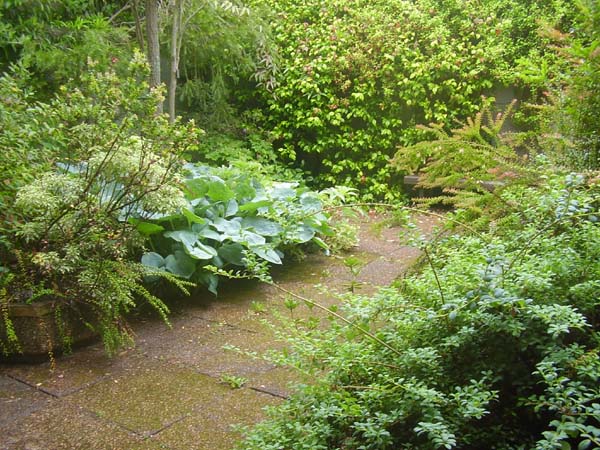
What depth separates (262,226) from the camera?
13.3 feet

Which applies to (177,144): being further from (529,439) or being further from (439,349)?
(529,439)

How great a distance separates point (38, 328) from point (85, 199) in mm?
678

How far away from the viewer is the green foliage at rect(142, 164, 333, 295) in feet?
11.7

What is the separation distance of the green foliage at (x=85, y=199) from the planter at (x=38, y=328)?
0.05 meters

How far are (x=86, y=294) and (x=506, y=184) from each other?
215 centimetres

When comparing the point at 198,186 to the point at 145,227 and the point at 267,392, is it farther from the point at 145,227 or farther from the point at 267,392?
the point at 267,392

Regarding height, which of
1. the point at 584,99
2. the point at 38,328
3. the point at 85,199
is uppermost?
the point at 584,99

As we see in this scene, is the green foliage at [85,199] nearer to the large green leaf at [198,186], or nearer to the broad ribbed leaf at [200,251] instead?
the broad ribbed leaf at [200,251]

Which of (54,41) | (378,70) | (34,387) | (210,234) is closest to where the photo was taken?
(34,387)

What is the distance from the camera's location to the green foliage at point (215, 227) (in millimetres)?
3555

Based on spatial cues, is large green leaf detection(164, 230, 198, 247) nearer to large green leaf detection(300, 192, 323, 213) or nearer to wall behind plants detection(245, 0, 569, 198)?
large green leaf detection(300, 192, 323, 213)

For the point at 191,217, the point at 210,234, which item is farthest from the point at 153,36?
the point at 210,234

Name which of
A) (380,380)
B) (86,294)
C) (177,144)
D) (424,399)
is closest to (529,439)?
(424,399)

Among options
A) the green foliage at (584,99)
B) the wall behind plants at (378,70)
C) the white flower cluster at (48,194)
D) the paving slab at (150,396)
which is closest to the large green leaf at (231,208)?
the white flower cluster at (48,194)
